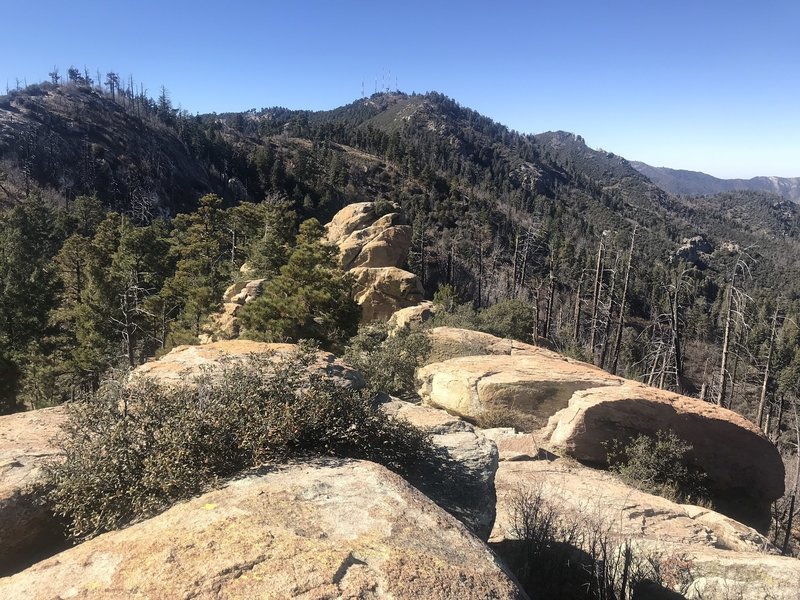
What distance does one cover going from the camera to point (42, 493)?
3898 millimetres

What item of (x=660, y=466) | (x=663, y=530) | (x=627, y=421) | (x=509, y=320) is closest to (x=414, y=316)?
(x=509, y=320)

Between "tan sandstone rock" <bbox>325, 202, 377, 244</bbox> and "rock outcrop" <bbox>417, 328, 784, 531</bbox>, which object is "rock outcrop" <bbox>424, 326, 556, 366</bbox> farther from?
"tan sandstone rock" <bbox>325, 202, 377, 244</bbox>

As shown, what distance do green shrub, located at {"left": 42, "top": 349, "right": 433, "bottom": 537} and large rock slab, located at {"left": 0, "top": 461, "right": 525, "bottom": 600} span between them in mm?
341

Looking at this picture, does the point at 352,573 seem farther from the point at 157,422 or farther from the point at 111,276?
the point at 111,276

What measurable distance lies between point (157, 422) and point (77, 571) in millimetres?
1504

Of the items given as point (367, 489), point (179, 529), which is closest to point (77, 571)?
point (179, 529)

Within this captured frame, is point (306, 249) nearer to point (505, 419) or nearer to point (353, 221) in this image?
point (505, 419)

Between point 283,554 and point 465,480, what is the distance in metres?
2.66

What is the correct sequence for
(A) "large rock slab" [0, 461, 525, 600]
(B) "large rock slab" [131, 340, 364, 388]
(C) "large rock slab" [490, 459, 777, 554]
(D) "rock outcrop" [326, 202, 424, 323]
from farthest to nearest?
(D) "rock outcrop" [326, 202, 424, 323] → (C) "large rock slab" [490, 459, 777, 554] → (B) "large rock slab" [131, 340, 364, 388] → (A) "large rock slab" [0, 461, 525, 600]

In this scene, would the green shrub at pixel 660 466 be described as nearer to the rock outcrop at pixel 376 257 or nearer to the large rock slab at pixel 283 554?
the large rock slab at pixel 283 554

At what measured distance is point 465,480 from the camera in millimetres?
5125

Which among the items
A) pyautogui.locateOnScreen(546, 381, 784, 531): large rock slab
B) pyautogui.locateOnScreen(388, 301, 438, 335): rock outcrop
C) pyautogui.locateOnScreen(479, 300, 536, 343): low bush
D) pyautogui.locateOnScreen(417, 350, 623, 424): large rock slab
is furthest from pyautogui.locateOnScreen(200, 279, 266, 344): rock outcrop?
pyautogui.locateOnScreen(546, 381, 784, 531): large rock slab

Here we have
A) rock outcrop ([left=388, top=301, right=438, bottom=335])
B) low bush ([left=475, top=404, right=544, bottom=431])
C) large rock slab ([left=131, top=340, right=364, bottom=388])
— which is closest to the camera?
large rock slab ([left=131, top=340, right=364, bottom=388])

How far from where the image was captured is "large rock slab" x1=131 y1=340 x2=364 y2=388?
19.5ft
